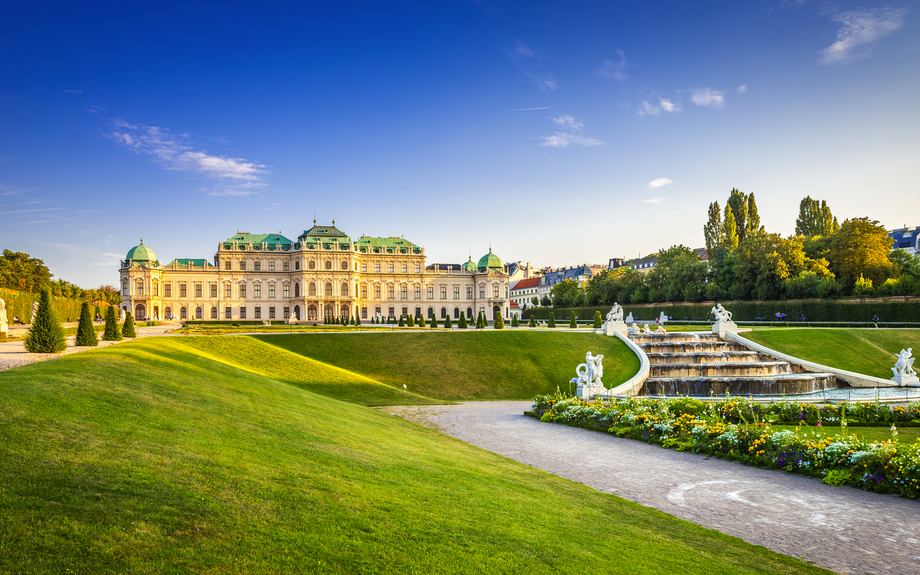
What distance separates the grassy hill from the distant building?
4020 inches

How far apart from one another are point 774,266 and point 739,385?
112ft

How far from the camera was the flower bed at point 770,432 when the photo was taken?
9.69 m

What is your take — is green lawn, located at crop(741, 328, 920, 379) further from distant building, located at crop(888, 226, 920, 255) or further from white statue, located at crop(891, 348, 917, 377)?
distant building, located at crop(888, 226, 920, 255)

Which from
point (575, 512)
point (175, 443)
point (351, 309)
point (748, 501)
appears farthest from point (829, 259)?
point (351, 309)

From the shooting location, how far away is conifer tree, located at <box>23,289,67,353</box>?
1875 cm

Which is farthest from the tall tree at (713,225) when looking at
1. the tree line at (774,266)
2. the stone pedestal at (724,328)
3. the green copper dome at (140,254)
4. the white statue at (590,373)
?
the green copper dome at (140,254)

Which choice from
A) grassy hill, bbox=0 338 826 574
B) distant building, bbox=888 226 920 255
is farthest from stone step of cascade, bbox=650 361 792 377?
distant building, bbox=888 226 920 255

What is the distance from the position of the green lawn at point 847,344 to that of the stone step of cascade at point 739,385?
6344 mm

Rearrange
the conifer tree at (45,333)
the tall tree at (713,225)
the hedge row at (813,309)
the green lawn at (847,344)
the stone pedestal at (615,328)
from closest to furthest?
the conifer tree at (45,333) < the green lawn at (847,344) < the stone pedestal at (615,328) < the hedge row at (813,309) < the tall tree at (713,225)

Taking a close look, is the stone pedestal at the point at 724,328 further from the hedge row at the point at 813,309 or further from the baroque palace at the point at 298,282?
the baroque palace at the point at 298,282

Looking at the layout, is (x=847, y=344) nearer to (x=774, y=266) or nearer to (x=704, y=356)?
(x=704, y=356)

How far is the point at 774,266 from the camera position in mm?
52656

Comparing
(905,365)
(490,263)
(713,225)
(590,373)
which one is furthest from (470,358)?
(490,263)

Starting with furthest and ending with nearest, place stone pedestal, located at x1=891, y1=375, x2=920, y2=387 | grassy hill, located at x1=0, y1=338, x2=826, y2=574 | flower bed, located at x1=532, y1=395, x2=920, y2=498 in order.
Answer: stone pedestal, located at x1=891, y1=375, x2=920, y2=387 < flower bed, located at x1=532, y1=395, x2=920, y2=498 < grassy hill, located at x1=0, y1=338, x2=826, y2=574
